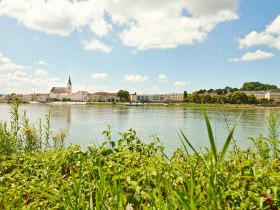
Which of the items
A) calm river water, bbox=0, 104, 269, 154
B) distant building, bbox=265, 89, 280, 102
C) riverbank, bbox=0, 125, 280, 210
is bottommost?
calm river water, bbox=0, 104, 269, 154

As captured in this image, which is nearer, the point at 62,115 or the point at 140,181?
the point at 140,181

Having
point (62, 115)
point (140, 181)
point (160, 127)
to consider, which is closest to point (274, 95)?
point (62, 115)

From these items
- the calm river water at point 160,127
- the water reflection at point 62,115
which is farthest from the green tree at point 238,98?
the calm river water at point 160,127

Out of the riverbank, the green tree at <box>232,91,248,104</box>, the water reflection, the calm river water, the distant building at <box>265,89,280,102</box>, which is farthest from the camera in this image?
the distant building at <box>265,89,280,102</box>

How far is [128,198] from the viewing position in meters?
2.43

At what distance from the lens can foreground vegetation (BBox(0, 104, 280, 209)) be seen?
1.79 meters

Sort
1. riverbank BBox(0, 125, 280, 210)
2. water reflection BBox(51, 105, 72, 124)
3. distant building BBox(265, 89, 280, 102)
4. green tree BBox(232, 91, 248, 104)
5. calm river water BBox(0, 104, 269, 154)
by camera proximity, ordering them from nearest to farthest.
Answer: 1. riverbank BBox(0, 125, 280, 210)
2. calm river water BBox(0, 104, 269, 154)
3. water reflection BBox(51, 105, 72, 124)
4. green tree BBox(232, 91, 248, 104)
5. distant building BBox(265, 89, 280, 102)

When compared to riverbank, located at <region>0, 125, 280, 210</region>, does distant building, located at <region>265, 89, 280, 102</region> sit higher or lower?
higher

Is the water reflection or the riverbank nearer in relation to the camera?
the riverbank

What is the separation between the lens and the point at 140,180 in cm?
274

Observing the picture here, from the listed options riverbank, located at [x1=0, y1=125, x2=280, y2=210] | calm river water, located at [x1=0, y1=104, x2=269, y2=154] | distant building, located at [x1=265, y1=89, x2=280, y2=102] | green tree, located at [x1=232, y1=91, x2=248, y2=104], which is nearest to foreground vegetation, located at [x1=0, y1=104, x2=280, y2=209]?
riverbank, located at [x1=0, y1=125, x2=280, y2=210]

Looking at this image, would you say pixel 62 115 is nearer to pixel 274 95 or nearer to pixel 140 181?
pixel 140 181

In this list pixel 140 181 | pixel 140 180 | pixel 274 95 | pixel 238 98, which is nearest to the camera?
pixel 140 180

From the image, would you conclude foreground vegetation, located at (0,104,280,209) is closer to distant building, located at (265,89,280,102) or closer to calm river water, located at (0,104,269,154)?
calm river water, located at (0,104,269,154)
